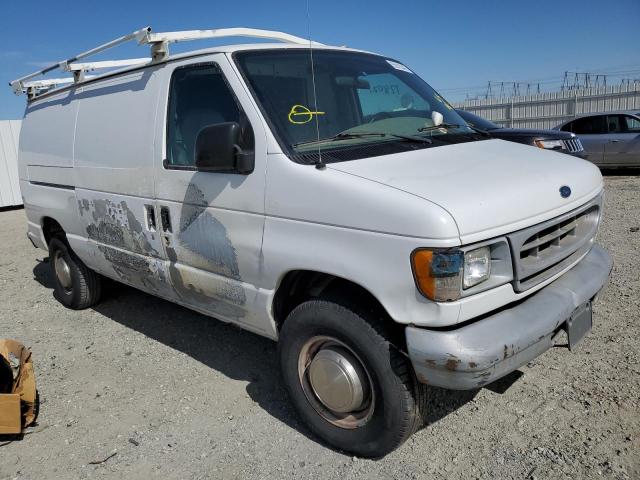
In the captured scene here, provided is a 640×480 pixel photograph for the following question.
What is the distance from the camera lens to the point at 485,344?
90.5 inches

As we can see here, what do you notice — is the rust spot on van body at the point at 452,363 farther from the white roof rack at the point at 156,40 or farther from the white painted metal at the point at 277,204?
the white roof rack at the point at 156,40

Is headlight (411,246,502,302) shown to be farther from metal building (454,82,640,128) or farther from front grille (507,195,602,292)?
metal building (454,82,640,128)

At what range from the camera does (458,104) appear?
25.0 m

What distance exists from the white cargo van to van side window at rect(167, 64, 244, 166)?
13 millimetres

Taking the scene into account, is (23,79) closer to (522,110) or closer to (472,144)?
(472,144)

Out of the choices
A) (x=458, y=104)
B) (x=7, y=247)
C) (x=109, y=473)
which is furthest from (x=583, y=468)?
(x=458, y=104)

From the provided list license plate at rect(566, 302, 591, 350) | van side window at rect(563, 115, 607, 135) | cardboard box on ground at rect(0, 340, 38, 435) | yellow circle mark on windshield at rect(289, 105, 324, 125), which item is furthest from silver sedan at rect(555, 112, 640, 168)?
cardboard box on ground at rect(0, 340, 38, 435)

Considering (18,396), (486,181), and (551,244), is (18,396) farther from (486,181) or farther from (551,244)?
(551,244)

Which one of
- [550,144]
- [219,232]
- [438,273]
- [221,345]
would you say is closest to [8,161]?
[221,345]

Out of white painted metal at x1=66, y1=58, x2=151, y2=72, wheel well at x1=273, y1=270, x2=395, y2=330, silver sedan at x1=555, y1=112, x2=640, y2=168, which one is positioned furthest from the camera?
silver sedan at x1=555, y1=112, x2=640, y2=168

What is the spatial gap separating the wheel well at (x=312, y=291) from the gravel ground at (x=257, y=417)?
77cm

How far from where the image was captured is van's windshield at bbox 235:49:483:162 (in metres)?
2.95

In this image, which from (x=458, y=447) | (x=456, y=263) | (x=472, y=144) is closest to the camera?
(x=456, y=263)

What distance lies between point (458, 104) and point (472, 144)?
23.2m
